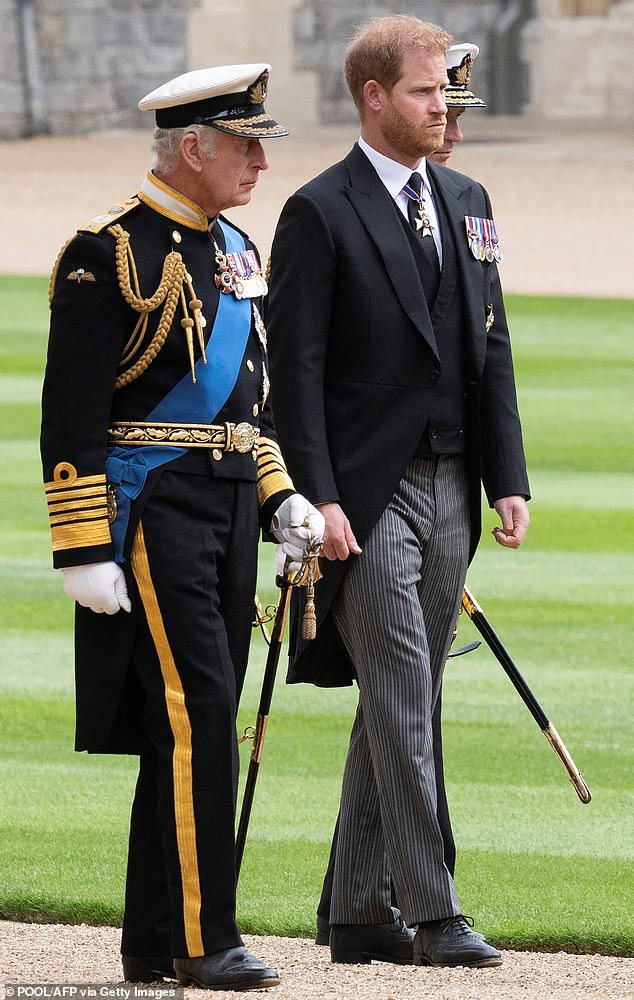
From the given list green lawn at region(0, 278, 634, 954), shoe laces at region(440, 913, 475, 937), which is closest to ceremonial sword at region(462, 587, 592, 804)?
green lawn at region(0, 278, 634, 954)

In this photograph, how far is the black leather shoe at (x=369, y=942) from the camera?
12.0ft

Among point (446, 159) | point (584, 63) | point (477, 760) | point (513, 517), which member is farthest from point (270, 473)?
point (584, 63)

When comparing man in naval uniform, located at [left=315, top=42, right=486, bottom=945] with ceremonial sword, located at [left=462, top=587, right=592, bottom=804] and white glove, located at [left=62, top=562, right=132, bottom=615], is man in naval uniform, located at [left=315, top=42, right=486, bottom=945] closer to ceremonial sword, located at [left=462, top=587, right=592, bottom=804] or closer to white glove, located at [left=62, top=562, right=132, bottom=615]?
ceremonial sword, located at [left=462, top=587, right=592, bottom=804]

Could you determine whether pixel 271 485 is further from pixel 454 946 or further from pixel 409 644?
pixel 454 946

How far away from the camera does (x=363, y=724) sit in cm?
362

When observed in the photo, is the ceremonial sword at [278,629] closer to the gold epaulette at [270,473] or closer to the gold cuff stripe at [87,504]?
the gold epaulette at [270,473]

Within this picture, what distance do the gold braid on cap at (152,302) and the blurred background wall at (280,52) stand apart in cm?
2150

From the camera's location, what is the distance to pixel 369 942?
3.67 metres

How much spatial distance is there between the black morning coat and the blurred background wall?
2124 cm

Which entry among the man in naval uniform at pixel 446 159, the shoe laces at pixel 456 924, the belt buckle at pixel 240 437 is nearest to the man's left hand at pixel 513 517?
the man in naval uniform at pixel 446 159

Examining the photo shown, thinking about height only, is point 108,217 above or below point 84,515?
above

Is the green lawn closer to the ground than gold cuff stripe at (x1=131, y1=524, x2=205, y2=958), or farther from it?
closer to the ground

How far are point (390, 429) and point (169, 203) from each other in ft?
1.91

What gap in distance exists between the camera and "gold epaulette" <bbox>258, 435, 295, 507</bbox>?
3.44 meters
